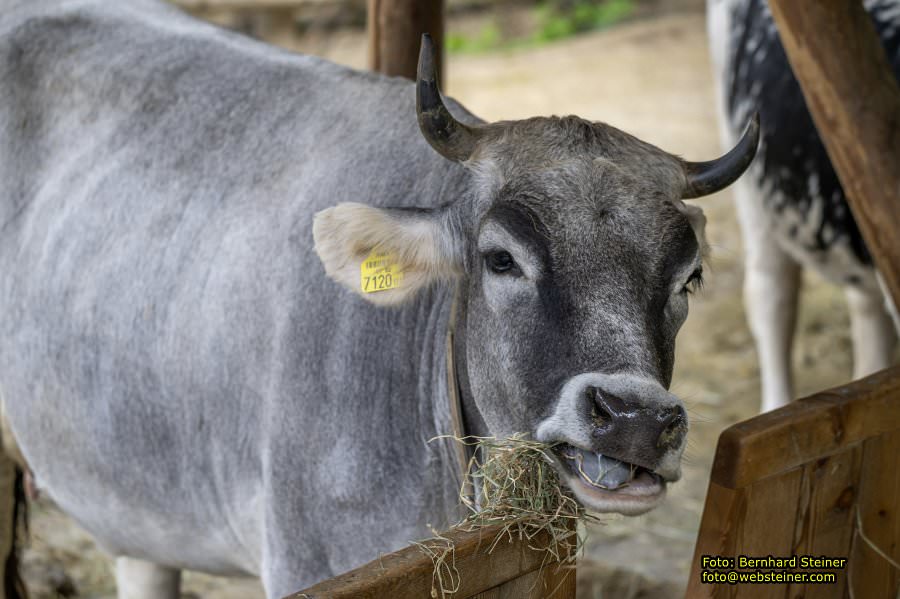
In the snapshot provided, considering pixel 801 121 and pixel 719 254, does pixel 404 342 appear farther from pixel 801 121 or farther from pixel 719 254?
pixel 719 254

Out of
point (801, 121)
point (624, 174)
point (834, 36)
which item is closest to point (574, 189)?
point (624, 174)

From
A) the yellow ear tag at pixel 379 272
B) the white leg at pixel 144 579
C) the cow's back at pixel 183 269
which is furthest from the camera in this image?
the white leg at pixel 144 579

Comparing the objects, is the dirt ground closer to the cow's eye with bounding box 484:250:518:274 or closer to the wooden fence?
the wooden fence

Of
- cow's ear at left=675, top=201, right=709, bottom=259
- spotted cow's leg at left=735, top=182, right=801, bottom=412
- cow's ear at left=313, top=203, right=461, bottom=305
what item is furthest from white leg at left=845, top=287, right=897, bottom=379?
cow's ear at left=313, top=203, right=461, bottom=305

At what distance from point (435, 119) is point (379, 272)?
388 mm

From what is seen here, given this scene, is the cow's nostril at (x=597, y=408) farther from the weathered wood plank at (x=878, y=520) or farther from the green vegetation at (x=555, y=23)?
the green vegetation at (x=555, y=23)

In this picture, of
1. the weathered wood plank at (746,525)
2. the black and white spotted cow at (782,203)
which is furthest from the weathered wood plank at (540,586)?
the black and white spotted cow at (782,203)

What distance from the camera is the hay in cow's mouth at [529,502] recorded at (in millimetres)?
2162

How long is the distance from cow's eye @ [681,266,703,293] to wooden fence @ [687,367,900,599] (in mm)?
358

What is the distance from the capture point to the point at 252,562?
10.8 ft

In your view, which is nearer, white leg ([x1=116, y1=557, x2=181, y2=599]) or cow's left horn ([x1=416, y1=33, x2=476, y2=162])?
cow's left horn ([x1=416, y1=33, x2=476, y2=162])

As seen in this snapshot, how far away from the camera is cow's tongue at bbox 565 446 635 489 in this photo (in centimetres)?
225

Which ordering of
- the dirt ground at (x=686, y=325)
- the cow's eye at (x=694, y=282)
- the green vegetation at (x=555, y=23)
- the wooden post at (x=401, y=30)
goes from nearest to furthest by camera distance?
the cow's eye at (x=694, y=282) < the wooden post at (x=401, y=30) < the dirt ground at (x=686, y=325) < the green vegetation at (x=555, y=23)

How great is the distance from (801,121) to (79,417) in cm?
324
